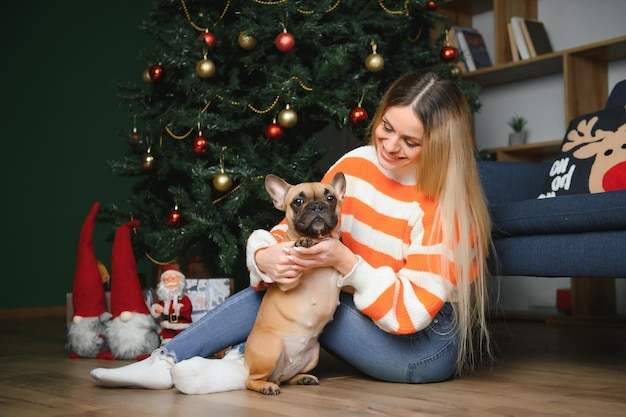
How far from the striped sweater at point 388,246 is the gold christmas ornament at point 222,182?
886 mm

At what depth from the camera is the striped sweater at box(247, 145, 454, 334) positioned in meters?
1.90

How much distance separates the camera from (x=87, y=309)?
294cm

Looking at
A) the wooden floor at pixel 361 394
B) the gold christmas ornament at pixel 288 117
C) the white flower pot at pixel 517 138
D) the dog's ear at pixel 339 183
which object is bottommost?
the wooden floor at pixel 361 394

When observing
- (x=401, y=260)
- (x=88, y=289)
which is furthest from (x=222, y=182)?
(x=401, y=260)

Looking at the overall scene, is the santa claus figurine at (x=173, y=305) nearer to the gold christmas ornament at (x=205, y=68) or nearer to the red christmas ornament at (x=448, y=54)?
the gold christmas ornament at (x=205, y=68)

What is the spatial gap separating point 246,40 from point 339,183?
1.28 m

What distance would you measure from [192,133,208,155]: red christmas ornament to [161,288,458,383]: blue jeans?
1142 millimetres

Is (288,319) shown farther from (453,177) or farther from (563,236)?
(563,236)

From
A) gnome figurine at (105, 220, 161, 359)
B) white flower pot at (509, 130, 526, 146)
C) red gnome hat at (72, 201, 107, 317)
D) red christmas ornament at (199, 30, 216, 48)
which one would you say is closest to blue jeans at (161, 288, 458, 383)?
gnome figurine at (105, 220, 161, 359)

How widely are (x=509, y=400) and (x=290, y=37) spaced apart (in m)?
1.77

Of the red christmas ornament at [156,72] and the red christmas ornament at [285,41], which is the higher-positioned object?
the red christmas ornament at [285,41]

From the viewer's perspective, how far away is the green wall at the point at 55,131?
4.84 m

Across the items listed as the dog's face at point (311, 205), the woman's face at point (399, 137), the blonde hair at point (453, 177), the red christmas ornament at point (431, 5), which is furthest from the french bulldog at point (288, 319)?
the red christmas ornament at point (431, 5)

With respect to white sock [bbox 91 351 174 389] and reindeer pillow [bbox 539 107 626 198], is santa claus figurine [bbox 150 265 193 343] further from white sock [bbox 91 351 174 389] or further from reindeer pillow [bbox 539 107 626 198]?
reindeer pillow [bbox 539 107 626 198]
